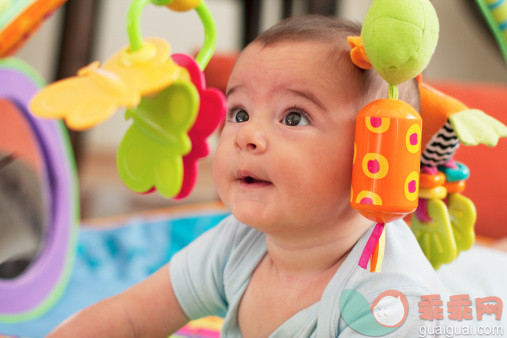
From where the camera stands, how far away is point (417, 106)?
58cm

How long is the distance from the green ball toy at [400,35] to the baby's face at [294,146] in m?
0.08

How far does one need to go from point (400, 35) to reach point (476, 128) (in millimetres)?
136

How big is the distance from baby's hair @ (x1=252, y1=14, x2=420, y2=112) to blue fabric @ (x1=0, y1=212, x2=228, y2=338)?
27.1 inches

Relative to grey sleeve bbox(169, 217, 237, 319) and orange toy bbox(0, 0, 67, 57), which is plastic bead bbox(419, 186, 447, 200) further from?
orange toy bbox(0, 0, 67, 57)

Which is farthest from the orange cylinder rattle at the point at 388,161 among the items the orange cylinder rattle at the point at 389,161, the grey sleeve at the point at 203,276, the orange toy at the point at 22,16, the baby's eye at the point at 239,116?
the orange toy at the point at 22,16

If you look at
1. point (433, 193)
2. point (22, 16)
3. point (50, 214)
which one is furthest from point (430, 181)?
point (50, 214)

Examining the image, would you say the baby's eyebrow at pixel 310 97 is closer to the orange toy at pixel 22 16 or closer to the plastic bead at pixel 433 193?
the plastic bead at pixel 433 193

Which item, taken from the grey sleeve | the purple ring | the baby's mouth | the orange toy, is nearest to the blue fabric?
the purple ring

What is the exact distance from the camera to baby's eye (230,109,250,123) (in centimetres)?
56

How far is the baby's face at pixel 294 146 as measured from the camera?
0.51 m

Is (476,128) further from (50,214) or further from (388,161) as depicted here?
(50,214)

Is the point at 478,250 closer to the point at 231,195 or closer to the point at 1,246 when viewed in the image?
the point at 231,195

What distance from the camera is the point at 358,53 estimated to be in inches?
19.8

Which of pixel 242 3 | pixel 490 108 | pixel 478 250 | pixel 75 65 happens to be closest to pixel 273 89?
pixel 478 250
